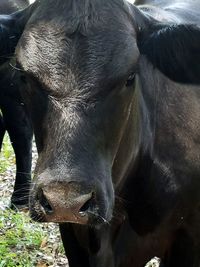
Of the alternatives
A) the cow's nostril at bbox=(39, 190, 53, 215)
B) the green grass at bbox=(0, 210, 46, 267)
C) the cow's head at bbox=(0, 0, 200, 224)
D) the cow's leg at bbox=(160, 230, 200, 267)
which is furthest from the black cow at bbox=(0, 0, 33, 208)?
the cow's nostril at bbox=(39, 190, 53, 215)

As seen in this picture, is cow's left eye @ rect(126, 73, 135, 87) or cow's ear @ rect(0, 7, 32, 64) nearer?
cow's left eye @ rect(126, 73, 135, 87)

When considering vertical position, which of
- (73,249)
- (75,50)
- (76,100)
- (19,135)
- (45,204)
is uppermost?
(75,50)

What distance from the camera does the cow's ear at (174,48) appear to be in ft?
11.3

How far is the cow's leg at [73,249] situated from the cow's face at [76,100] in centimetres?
97

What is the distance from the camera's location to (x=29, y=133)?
654 centimetres

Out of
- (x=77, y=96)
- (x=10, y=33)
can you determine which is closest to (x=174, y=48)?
(x=77, y=96)

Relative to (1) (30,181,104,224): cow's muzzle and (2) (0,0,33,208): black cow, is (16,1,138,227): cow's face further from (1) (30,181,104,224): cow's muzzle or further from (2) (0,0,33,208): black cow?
(2) (0,0,33,208): black cow

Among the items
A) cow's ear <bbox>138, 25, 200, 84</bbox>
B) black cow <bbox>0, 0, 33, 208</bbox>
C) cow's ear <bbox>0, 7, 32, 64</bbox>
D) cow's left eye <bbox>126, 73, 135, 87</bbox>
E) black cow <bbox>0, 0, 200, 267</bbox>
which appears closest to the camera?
black cow <bbox>0, 0, 200, 267</bbox>

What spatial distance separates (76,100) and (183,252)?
148 cm

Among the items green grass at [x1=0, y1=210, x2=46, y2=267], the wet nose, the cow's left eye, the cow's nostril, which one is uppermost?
the cow's left eye

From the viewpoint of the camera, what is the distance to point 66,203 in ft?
9.09

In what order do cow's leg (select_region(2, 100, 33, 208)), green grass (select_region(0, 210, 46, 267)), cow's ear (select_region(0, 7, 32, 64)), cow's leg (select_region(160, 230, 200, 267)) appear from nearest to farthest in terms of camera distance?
cow's ear (select_region(0, 7, 32, 64)), cow's leg (select_region(160, 230, 200, 267)), green grass (select_region(0, 210, 46, 267)), cow's leg (select_region(2, 100, 33, 208))

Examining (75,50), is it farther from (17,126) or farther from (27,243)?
(17,126)

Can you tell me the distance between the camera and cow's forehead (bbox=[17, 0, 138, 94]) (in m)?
3.04
